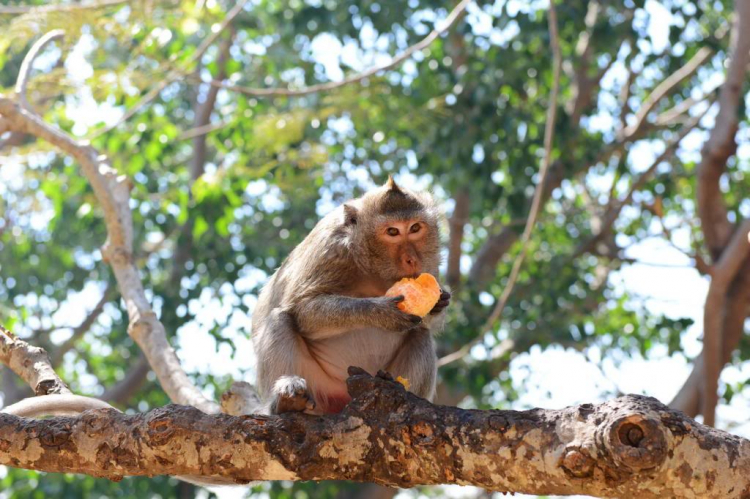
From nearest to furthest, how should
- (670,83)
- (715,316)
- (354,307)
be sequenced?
(354,307) < (715,316) < (670,83)

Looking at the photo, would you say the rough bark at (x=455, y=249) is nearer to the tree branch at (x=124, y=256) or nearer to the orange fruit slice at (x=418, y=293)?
the tree branch at (x=124, y=256)

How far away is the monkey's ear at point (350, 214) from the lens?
14.8 feet

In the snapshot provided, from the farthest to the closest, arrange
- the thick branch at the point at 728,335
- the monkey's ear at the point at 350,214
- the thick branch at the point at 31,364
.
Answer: the thick branch at the point at 728,335 < the monkey's ear at the point at 350,214 < the thick branch at the point at 31,364

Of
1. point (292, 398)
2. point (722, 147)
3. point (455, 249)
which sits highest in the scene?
point (722, 147)

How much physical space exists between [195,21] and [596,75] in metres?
4.70

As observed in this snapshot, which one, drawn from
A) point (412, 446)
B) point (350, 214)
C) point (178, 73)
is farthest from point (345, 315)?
point (178, 73)

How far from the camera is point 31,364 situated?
4.00 m

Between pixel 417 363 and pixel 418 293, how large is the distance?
0.49 m

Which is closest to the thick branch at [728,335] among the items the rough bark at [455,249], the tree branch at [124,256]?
the rough bark at [455,249]

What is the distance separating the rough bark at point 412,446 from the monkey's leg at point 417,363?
4.12 ft

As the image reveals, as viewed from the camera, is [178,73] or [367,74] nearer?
[367,74]

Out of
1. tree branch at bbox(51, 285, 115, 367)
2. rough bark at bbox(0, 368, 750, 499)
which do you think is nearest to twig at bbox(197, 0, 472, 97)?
rough bark at bbox(0, 368, 750, 499)

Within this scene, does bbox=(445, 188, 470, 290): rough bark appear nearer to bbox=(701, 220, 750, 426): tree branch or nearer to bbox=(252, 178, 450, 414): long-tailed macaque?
bbox=(701, 220, 750, 426): tree branch

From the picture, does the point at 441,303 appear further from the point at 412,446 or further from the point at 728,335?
the point at 728,335
